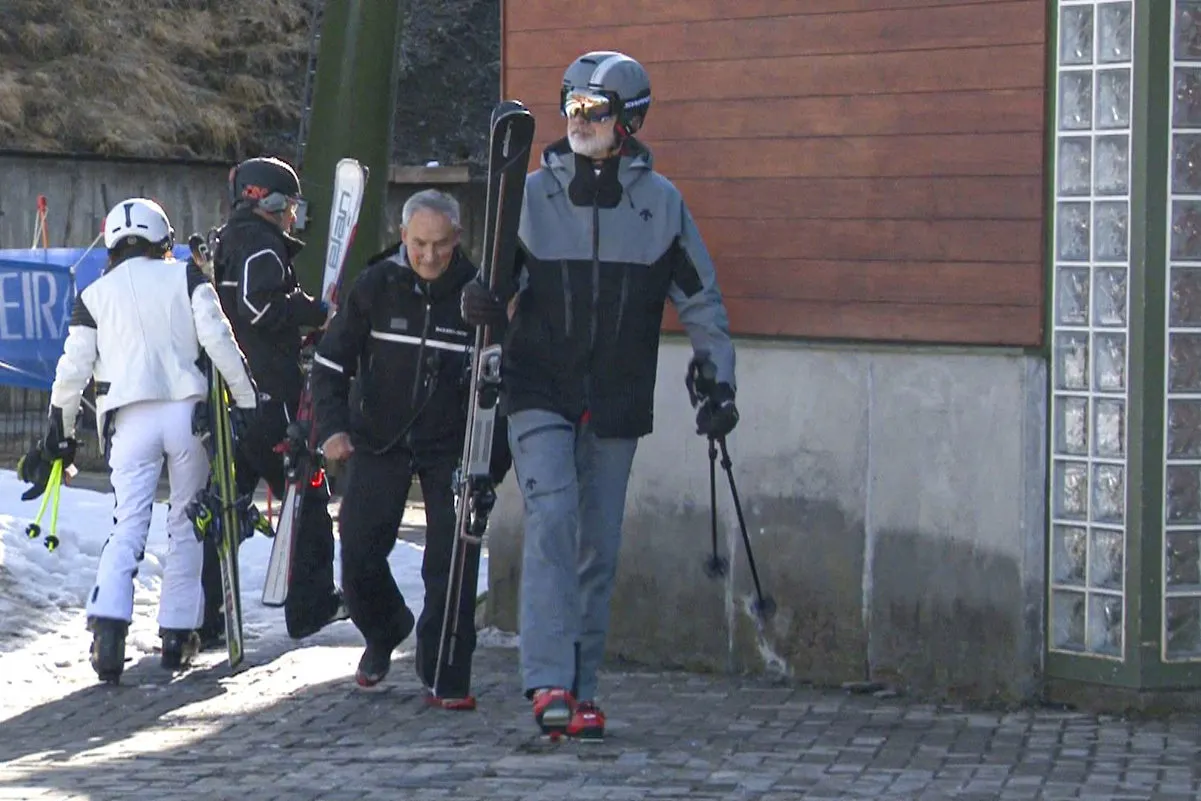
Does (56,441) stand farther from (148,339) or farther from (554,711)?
(554,711)

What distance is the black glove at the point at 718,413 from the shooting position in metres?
7.96

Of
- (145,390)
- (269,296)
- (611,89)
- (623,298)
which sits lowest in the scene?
(145,390)

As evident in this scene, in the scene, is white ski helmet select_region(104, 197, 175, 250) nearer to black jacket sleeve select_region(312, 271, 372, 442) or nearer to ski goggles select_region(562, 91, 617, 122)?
black jacket sleeve select_region(312, 271, 372, 442)

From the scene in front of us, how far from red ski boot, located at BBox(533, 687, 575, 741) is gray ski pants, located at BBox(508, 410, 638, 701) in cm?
4

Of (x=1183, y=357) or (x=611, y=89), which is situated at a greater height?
(x=611, y=89)

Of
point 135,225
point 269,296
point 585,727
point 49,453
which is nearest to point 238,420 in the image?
point 269,296

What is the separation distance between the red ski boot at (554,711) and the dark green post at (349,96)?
9740 mm

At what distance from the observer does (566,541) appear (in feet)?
25.9

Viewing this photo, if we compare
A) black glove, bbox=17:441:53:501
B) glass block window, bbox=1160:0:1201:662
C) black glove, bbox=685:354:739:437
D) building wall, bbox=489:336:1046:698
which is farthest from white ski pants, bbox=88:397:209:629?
glass block window, bbox=1160:0:1201:662

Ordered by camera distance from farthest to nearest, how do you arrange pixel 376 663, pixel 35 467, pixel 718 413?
pixel 35 467, pixel 376 663, pixel 718 413

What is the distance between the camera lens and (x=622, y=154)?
8.09m

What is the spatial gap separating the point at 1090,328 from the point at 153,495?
3552 mm

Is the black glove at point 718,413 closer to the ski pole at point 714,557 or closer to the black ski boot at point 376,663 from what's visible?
the ski pole at point 714,557

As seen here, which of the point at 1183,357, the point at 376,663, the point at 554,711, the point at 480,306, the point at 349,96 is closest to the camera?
the point at 554,711
